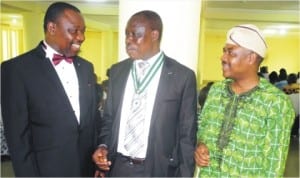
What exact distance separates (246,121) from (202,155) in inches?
→ 11.0

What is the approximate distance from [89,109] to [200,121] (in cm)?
61

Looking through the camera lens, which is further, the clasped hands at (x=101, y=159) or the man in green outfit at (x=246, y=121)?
the clasped hands at (x=101, y=159)

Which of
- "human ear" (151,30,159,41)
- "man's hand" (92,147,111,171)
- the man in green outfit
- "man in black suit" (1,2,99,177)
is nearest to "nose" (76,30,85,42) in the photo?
"man in black suit" (1,2,99,177)

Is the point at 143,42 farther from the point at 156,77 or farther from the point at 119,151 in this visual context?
the point at 119,151

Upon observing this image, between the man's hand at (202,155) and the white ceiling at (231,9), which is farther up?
the white ceiling at (231,9)

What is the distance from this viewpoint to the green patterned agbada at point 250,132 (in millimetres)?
1560

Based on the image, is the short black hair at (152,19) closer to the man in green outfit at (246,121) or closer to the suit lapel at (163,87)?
the suit lapel at (163,87)

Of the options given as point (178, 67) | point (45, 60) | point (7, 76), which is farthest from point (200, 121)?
point (7, 76)

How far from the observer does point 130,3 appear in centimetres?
211

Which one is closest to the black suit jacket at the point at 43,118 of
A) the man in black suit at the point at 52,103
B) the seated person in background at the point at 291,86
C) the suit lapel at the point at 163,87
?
the man in black suit at the point at 52,103

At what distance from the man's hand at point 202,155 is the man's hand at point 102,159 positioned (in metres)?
0.46

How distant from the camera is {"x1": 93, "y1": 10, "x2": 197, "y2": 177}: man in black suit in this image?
163 centimetres

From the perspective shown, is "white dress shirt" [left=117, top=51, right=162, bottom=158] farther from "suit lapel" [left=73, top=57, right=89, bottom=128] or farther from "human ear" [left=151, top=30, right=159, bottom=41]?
"suit lapel" [left=73, top=57, right=89, bottom=128]

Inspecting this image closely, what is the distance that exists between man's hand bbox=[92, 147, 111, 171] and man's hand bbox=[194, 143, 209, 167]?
1.51 ft
